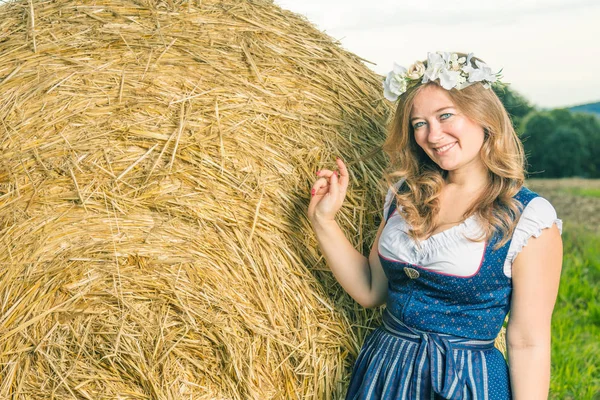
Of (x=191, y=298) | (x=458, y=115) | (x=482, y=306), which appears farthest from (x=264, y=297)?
(x=458, y=115)

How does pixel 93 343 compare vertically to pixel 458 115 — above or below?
below

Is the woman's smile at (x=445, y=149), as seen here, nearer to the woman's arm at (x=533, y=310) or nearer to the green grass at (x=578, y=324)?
the woman's arm at (x=533, y=310)

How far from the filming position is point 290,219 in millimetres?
2338

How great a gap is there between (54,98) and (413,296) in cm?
134

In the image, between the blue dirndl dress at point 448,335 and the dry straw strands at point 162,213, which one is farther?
the dry straw strands at point 162,213

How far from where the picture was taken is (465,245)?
1.93 m

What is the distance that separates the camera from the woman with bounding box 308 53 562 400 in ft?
6.26

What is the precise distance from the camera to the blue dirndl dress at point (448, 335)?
1.92 meters

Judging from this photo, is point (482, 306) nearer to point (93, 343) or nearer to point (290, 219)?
point (290, 219)

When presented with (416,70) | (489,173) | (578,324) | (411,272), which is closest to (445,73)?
(416,70)

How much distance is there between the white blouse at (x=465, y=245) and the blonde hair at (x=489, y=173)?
0.03m

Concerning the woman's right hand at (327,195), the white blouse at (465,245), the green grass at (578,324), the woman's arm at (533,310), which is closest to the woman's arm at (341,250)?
the woman's right hand at (327,195)

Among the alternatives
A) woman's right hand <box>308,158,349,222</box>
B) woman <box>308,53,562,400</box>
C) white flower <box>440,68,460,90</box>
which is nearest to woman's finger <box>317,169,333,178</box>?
woman's right hand <box>308,158,349,222</box>

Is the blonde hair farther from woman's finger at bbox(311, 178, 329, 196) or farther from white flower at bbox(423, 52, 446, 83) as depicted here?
woman's finger at bbox(311, 178, 329, 196)
